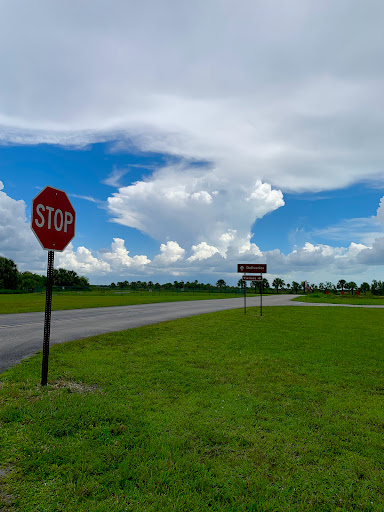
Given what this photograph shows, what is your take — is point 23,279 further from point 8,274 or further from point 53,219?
point 53,219

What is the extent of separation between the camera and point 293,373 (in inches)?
285

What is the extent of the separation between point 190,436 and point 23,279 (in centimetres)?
13007

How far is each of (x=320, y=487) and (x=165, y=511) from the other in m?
1.59

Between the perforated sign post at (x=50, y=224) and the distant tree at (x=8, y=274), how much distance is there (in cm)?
10328

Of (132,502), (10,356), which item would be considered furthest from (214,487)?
(10,356)

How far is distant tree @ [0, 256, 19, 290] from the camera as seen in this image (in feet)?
315

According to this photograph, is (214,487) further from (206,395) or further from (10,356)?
(10,356)

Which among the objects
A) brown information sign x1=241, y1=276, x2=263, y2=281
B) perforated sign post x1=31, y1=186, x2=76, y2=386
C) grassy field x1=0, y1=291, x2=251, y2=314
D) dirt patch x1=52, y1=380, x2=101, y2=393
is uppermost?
perforated sign post x1=31, y1=186, x2=76, y2=386

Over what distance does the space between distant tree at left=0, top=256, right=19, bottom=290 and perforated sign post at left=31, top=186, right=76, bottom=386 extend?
103 m

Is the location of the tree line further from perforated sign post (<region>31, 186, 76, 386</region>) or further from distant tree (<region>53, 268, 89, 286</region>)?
perforated sign post (<region>31, 186, 76, 386</region>)

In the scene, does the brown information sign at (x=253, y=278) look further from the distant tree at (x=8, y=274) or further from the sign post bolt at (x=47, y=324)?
the distant tree at (x=8, y=274)

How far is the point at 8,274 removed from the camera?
322 ft

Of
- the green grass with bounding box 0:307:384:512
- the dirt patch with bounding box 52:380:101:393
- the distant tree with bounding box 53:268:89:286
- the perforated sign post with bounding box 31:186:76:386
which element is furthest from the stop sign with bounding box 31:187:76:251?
the distant tree with bounding box 53:268:89:286

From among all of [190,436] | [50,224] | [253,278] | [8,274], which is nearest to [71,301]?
[253,278]
